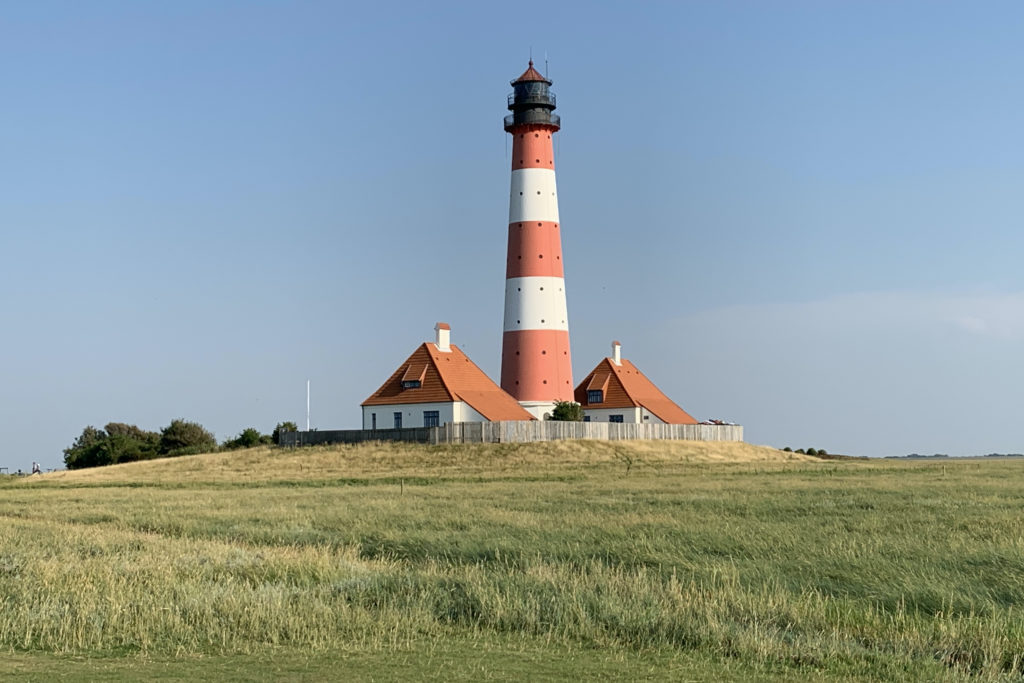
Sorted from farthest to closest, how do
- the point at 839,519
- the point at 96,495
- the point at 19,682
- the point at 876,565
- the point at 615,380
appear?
the point at 615,380 → the point at 96,495 → the point at 839,519 → the point at 876,565 → the point at 19,682

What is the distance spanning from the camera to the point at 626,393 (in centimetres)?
8162

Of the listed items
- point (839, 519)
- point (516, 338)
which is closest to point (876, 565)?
point (839, 519)

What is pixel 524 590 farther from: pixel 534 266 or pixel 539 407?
pixel 539 407

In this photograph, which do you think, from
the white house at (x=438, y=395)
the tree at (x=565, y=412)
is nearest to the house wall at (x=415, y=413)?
the white house at (x=438, y=395)

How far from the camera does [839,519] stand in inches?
1003

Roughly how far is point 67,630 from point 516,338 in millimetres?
55246

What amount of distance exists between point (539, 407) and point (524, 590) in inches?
2164

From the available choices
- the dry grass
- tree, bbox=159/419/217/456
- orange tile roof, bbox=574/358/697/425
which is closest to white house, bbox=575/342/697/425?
orange tile roof, bbox=574/358/697/425

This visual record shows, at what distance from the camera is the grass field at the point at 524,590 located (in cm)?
1208

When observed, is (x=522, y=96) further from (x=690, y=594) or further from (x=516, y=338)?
(x=690, y=594)

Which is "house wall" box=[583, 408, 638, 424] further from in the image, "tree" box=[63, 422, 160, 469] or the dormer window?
"tree" box=[63, 422, 160, 469]

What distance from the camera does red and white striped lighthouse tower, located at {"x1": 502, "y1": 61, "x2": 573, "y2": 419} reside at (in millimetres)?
67188

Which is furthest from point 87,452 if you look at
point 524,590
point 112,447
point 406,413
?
point 524,590

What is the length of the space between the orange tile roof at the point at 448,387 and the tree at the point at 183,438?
1245cm
